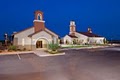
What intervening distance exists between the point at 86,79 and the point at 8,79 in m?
4.52

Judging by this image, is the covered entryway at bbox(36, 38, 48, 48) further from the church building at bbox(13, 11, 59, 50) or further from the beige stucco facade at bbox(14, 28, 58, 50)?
the beige stucco facade at bbox(14, 28, 58, 50)

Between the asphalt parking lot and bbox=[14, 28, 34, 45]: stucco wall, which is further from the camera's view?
bbox=[14, 28, 34, 45]: stucco wall

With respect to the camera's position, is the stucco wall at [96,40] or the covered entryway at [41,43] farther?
the stucco wall at [96,40]

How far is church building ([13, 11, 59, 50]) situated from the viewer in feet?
100

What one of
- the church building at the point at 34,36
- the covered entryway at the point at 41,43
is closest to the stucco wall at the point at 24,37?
the church building at the point at 34,36

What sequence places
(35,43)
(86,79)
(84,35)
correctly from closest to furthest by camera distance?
(86,79)
(35,43)
(84,35)

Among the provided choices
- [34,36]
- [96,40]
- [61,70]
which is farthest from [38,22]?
[96,40]

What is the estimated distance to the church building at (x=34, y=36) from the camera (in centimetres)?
3048

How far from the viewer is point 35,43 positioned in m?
30.5

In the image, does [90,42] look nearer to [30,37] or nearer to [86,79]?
[30,37]

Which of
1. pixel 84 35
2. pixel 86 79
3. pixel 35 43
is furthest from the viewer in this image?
pixel 84 35

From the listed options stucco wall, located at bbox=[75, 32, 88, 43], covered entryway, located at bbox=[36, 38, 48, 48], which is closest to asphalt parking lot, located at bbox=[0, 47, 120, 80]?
covered entryway, located at bbox=[36, 38, 48, 48]

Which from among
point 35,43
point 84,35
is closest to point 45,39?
point 35,43

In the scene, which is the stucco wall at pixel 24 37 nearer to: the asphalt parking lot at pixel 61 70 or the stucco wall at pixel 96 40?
the asphalt parking lot at pixel 61 70
